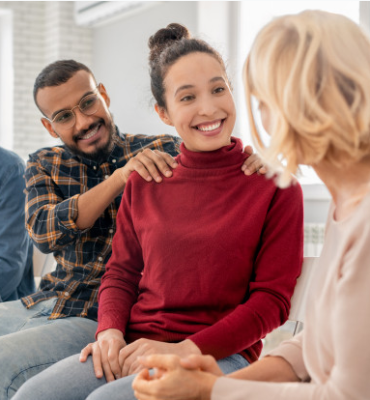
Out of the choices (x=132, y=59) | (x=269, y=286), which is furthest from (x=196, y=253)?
(x=132, y=59)

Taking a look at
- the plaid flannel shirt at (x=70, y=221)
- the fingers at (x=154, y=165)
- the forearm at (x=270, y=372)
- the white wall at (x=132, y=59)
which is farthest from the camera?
the white wall at (x=132, y=59)

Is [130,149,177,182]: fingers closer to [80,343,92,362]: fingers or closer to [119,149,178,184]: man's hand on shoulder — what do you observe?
[119,149,178,184]: man's hand on shoulder

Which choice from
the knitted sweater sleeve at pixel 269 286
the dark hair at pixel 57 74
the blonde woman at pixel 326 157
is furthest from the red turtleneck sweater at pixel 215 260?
the dark hair at pixel 57 74

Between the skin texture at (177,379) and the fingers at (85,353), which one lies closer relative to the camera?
the skin texture at (177,379)

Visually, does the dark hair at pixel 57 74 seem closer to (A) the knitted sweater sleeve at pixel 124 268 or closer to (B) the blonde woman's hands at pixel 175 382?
(A) the knitted sweater sleeve at pixel 124 268

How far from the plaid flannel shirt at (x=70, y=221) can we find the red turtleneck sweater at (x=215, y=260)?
356mm

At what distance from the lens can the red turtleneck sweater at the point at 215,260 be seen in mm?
1601

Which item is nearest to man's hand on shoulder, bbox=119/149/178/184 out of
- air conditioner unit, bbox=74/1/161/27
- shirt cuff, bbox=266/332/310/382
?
shirt cuff, bbox=266/332/310/382

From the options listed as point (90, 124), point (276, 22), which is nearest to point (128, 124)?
point (90, 124)

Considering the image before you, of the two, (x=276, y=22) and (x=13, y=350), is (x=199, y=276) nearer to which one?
(x=13, y=350)

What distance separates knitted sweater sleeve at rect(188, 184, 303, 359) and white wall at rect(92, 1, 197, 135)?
15.1 ft

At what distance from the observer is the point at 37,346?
1878mm

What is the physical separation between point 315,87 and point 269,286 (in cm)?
71

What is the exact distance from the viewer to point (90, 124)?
2246 millimetres
